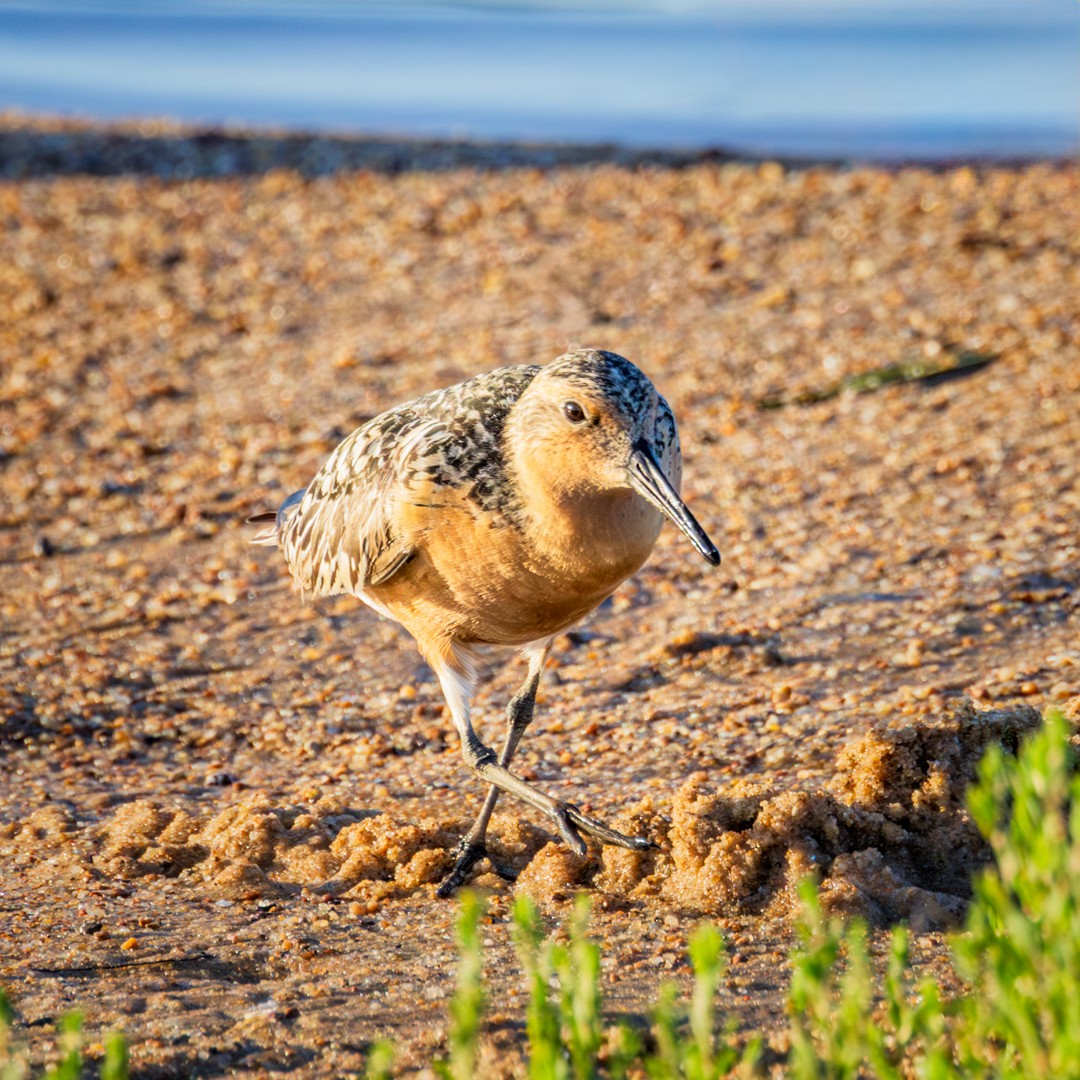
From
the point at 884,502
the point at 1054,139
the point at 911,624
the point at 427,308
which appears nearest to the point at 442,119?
the point at 1054,139

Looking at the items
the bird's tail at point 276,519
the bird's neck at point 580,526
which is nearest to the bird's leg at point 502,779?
the bird's neck at point 580,526

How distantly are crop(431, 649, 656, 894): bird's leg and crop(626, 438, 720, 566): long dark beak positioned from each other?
1032 mm

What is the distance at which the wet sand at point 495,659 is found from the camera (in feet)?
15.9

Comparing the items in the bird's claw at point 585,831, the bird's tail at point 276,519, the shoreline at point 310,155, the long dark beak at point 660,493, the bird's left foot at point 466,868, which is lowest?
the bird's left foot at point 466,868

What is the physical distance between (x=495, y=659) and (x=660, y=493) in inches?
67.0

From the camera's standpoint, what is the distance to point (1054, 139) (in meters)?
16.2

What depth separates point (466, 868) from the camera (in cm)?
527

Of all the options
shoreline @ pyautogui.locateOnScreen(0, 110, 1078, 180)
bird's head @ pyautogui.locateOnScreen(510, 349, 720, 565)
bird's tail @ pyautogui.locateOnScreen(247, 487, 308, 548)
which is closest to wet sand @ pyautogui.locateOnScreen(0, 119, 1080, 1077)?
shoreline @ pyautogui.locateOnScreen(0, 110, 1078, 180)

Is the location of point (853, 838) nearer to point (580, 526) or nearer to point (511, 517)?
point (580, 526)

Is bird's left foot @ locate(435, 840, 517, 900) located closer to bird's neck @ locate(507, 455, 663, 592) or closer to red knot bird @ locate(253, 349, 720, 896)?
red knot bird @ locate(253, 349, 720, 896)

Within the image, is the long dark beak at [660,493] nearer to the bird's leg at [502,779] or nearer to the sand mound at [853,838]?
the sand mound at [853,838]

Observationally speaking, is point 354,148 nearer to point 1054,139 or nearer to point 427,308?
point 427,308

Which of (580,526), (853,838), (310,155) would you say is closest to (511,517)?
(580,526)

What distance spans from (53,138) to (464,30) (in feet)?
41.4
